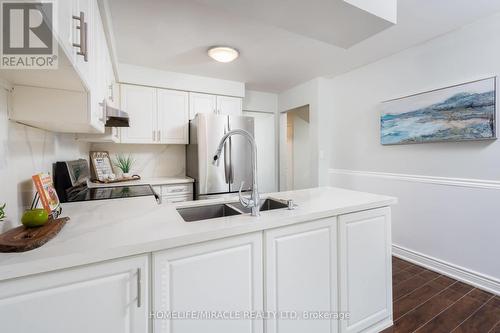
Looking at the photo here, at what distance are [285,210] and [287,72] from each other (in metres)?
2.57

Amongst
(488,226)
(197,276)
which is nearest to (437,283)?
(488,226)

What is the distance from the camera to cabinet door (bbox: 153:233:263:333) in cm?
90

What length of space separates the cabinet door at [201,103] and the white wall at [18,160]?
205 cm

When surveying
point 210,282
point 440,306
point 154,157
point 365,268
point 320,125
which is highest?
point 320,125

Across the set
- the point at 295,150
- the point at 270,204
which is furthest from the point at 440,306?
the point at 295,150

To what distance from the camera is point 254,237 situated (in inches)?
42.7

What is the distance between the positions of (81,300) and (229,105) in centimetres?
322

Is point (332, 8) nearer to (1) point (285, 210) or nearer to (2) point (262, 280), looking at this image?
(1) point (285, 210)

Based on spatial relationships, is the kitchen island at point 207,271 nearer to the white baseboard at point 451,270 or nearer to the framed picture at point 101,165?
the white baseboard at point 451,270

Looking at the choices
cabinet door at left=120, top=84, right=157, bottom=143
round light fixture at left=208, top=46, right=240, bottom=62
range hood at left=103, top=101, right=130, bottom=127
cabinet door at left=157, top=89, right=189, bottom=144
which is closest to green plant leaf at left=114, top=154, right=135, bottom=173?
cabinet door at left=120, top=84, right=157, bottom=143

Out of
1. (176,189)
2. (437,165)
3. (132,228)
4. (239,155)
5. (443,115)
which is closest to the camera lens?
(132,228)

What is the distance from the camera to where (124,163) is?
3.22 m

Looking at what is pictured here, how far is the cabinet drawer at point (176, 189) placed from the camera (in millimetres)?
2967
